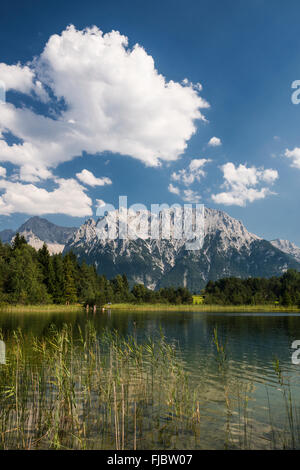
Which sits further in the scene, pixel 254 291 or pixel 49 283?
pixel 254 291

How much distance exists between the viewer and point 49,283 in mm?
117062

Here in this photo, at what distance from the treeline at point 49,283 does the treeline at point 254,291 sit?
2466 centimetres

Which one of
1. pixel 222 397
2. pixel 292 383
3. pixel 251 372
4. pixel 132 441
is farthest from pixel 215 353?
pixel 132 441

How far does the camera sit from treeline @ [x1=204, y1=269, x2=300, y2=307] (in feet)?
566

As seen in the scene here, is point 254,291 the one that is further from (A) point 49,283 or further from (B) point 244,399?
(B) point 244,399

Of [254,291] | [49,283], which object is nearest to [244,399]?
[49,283]

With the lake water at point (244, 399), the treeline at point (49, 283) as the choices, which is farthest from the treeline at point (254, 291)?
the lake water at point (244, 399)

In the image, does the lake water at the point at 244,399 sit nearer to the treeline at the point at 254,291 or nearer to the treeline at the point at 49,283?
the treeline at the point at 49,283

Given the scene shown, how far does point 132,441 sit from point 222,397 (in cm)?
743

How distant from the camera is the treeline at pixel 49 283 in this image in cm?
9912

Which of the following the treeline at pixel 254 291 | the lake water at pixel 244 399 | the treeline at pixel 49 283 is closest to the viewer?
the lake water at pixel 244 399

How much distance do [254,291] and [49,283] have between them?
125m

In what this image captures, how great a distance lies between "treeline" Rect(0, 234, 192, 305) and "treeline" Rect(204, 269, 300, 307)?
24659 millimetres
